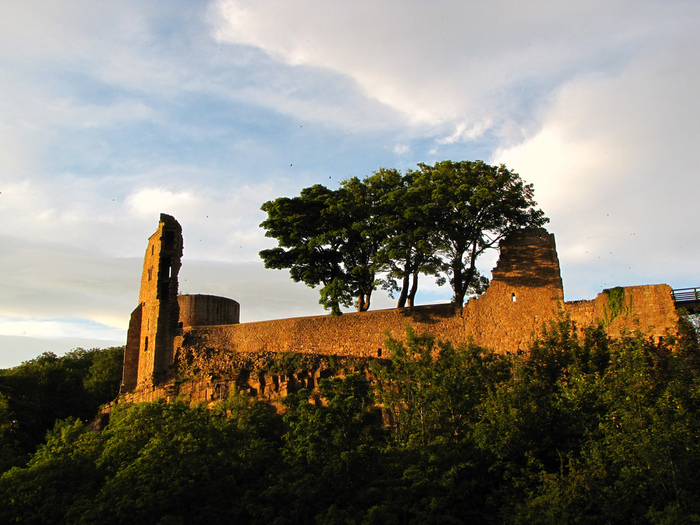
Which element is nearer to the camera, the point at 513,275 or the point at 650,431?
the point at 650,431

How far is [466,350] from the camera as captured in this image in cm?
2423

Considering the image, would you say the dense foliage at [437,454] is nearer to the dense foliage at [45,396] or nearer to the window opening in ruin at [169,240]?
the dense foliage at [45,396]

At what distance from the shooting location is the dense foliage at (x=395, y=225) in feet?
99.7

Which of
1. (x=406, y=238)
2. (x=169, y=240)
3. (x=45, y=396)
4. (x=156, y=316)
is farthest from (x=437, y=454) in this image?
(x=45, y=396)

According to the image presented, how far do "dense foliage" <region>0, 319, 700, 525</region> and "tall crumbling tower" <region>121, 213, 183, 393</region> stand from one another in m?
10.8

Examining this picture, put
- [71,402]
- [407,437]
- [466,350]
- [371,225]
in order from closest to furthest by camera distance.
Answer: [407,437]
[466,350]
[371,225]
[71,402]

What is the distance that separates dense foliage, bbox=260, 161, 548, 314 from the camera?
30391 mm

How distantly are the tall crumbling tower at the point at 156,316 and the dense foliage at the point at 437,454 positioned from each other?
1082 centimetres

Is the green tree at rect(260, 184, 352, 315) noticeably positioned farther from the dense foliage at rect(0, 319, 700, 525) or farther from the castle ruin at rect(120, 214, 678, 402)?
the dense foliage at rect(0, 319, 700, 525)

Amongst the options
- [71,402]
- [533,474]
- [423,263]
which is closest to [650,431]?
[533,474]

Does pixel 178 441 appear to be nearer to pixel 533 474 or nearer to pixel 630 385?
pixel 533 474

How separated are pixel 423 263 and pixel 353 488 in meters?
13.7

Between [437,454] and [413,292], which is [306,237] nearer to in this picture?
[413,292]

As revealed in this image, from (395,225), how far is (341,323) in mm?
5749
